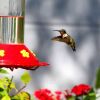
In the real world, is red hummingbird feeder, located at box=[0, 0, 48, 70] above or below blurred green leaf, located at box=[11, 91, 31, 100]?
above

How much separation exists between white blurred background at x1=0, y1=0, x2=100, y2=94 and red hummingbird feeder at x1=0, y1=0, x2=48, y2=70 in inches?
75.5

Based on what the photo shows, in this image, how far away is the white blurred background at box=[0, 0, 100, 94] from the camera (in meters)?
5.46

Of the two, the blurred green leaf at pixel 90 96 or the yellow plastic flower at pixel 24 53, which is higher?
the yellow plastic flower at pixel 24 53

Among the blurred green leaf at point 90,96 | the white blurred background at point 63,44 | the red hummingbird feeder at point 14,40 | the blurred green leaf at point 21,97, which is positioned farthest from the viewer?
the white blurred background at point 63,44

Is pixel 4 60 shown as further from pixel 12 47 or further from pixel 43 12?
pixel 43 12

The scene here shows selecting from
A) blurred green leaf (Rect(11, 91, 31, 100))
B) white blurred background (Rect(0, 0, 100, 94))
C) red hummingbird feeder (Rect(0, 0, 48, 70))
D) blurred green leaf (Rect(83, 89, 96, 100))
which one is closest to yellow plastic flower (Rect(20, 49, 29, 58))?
red hummingbird feeder (Rect(0, 0, 48, 70))

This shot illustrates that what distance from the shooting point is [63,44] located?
559 centimetres

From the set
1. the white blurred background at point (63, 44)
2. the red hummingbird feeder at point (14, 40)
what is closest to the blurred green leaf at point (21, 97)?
the red hummingbird feeder at point (14, 40)

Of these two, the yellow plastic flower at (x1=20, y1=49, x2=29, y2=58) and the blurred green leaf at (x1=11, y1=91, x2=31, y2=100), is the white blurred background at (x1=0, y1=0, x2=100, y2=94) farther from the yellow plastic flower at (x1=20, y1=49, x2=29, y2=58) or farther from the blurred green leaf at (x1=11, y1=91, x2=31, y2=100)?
the yellow plastic flower at (x1=20, y1=49, x2=29, y2=58)

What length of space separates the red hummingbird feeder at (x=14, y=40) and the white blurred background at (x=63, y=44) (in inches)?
75.5

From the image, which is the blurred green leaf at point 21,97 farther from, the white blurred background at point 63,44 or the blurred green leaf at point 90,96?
the white blurred background at point 63,44

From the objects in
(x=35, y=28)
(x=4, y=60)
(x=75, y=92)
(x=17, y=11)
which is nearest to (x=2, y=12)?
(x=17, y=11)

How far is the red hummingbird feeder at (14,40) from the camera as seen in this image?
299 cm

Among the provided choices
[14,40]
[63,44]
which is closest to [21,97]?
[14,40]
